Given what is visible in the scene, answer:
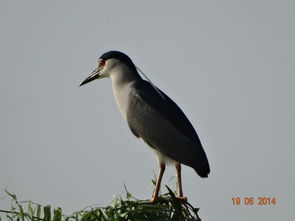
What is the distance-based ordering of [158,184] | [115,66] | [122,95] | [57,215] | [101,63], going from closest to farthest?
[57,215]
[158,184]
[122,95]
[115,66]
[101,63]

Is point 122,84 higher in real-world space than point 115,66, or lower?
lower

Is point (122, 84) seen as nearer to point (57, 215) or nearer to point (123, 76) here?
point (123, 76)

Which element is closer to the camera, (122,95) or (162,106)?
(162,106)

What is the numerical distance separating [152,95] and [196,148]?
0.72 meters

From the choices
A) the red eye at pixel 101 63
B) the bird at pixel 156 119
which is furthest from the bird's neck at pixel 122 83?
the red eye at pixel 101 63

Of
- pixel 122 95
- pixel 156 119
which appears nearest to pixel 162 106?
pixel 156 119

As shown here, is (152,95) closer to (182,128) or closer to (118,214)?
(182,128)

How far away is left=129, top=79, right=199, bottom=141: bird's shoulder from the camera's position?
16.9ft

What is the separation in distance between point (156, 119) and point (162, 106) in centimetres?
14

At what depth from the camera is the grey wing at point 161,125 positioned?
5.03 meters

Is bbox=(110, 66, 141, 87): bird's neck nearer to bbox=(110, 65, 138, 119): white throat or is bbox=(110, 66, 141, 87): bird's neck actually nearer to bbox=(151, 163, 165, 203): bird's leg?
bbox=(110, 65, 138, 119): white throat

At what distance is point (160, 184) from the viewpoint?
4.70 meters

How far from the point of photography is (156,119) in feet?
17.3

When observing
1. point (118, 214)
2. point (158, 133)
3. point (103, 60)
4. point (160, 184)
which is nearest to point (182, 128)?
point (158, 133)
